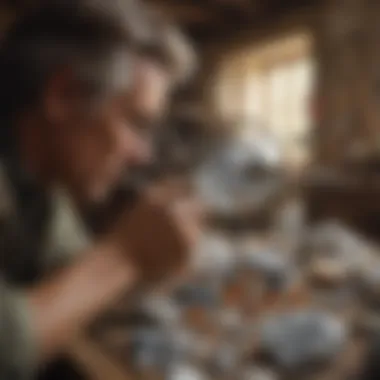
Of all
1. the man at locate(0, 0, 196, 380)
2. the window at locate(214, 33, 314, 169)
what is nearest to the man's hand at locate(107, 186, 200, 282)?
the man at locate(0, 0, 196, 380)

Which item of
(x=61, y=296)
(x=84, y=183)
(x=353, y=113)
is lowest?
(x=61, y=296)

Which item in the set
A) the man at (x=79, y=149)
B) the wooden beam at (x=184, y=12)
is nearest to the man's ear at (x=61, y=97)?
the man at (x=79, y=149)

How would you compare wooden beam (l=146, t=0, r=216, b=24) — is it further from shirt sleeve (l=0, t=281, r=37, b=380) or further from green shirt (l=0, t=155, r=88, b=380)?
shirt sleeve (l=0, t=281, r=37, b=380)

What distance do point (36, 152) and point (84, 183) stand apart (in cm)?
6

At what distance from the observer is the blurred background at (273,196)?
86cm

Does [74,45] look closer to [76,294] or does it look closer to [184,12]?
[184,12]

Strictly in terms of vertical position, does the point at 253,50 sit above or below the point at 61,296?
above

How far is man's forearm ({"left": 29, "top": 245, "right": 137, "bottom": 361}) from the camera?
800 millimetres

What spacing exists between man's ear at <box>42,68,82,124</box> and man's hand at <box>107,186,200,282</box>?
0.11m

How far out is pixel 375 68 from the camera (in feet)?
2.92

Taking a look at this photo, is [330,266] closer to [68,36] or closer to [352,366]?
[352,366]

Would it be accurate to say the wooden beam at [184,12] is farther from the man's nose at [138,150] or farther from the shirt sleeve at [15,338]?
the shirt sleeve at [15,338]

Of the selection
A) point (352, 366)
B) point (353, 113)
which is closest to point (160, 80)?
point (353, 113)

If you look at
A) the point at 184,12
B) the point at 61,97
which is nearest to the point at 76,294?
the point at 61,97
